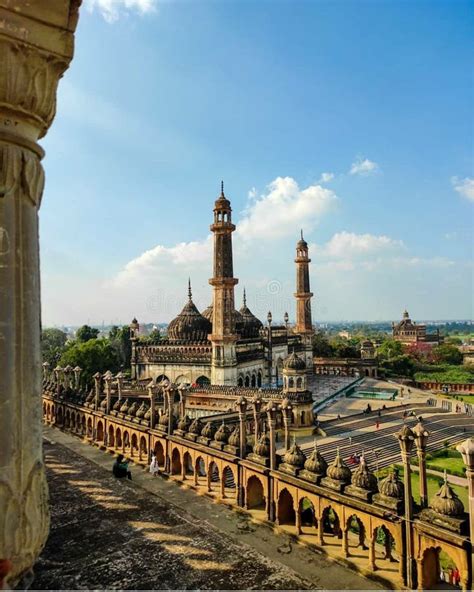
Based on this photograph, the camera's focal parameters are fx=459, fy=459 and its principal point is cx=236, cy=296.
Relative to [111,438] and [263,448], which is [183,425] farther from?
[111,438]

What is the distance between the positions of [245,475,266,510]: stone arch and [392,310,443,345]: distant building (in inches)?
3540

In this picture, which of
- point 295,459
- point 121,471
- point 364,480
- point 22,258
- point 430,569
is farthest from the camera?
point 121,471

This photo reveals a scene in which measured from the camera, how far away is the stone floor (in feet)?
25.3

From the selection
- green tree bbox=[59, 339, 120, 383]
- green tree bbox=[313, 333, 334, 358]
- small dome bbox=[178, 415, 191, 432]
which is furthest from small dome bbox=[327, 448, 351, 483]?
green tree bbox=[313, 333, 334, 358]

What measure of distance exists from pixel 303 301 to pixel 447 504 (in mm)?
44968

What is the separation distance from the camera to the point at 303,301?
51.9m

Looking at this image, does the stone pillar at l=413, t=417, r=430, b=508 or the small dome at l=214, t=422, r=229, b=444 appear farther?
the small dome at l=214, t=422, r=229, b=444

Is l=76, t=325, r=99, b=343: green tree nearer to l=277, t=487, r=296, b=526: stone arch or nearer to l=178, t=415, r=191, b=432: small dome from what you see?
l=178, t=415, r=191, b=432: small dome

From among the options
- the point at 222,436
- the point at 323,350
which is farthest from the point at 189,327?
the point at 222,436

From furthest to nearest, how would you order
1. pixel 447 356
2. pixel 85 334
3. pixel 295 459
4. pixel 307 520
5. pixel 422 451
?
pixel 447 356
pixel 85 334
pixel 307 520
pixel 295 459
pixel 422 451

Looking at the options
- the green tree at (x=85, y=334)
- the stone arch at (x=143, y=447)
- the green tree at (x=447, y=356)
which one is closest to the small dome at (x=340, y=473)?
the stone arch at (x=143, y=447)

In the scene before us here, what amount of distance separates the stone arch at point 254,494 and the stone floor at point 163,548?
16.2 inches

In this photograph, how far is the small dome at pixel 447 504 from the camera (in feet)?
23.4

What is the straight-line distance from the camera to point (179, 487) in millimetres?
12352
